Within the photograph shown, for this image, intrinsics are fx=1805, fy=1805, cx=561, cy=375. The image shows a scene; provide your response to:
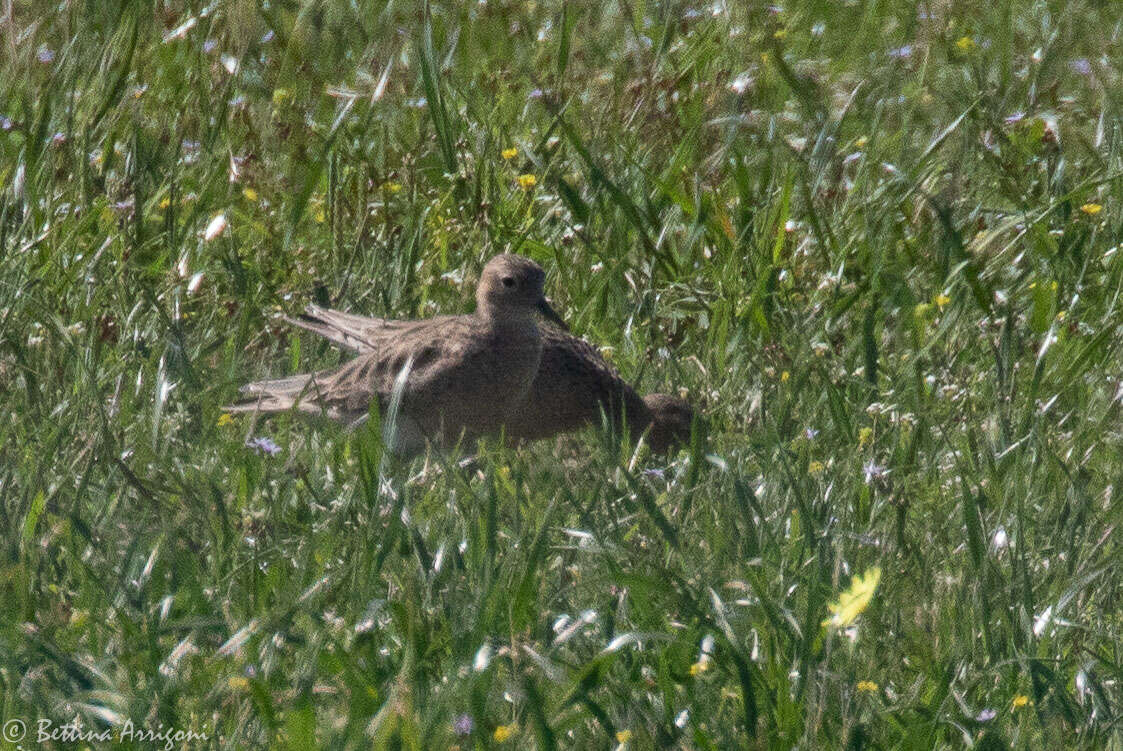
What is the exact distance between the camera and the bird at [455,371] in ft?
19.9

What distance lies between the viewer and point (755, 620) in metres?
3.78

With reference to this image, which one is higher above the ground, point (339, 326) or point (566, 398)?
point (339, 326)

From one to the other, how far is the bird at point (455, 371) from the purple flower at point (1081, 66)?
12.9 ft

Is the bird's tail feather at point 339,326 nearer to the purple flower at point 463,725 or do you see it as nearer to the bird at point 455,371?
the bird at point 455,371

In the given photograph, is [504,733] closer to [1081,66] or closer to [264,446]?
[264,446]

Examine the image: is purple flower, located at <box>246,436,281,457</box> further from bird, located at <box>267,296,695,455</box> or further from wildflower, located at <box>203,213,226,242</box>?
wildflower, located at <box>203,213,226,242</box>

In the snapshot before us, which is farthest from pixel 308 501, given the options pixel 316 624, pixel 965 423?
pixel 965 423

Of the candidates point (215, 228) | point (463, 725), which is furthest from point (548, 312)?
point (463, 725)

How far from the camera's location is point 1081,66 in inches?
352

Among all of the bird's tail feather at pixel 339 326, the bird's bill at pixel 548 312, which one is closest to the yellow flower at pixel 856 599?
the bird's bill at pixel 548 312
